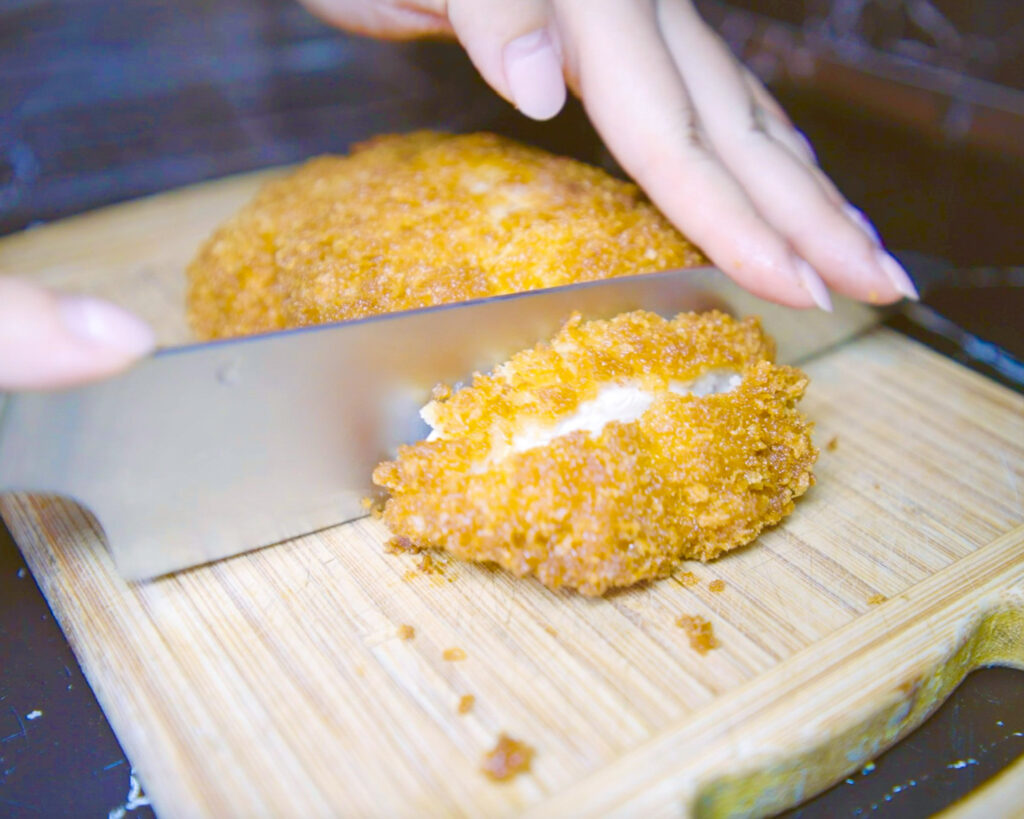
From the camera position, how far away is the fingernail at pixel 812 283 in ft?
4.86

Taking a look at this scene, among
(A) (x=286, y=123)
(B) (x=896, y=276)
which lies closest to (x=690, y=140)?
(B) (x=896, y=276)

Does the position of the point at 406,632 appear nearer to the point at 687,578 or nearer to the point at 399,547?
the point at 399,547

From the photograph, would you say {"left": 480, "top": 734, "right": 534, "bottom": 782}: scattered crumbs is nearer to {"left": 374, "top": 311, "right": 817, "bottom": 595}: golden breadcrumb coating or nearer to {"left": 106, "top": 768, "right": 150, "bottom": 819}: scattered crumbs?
{"left": 374, "top": 311, "right": 817, "bottom": 595}: golden breadcrumb coating

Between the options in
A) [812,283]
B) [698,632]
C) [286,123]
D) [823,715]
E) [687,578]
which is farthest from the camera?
[286,123]

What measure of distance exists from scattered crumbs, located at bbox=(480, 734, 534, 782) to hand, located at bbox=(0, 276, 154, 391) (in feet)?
2.16

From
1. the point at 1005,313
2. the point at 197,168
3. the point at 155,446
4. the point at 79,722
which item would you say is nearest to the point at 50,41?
the point at 197,168

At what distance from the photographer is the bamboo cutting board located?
3.44ft

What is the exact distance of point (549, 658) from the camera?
3.92 ft

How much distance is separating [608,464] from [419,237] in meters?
0.60

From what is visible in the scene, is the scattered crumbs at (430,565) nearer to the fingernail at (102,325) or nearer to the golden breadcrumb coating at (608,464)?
the golden breadcrumb coating at (608,464)

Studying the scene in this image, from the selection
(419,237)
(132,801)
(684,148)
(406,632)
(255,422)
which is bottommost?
(132,801)

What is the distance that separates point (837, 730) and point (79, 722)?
3.34 feet

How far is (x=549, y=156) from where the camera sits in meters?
1.87

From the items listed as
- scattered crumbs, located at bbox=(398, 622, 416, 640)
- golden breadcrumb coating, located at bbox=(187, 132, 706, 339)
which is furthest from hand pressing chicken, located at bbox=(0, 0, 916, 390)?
scattered crumbs, located at bbox=(398, 622, 416, 640)
